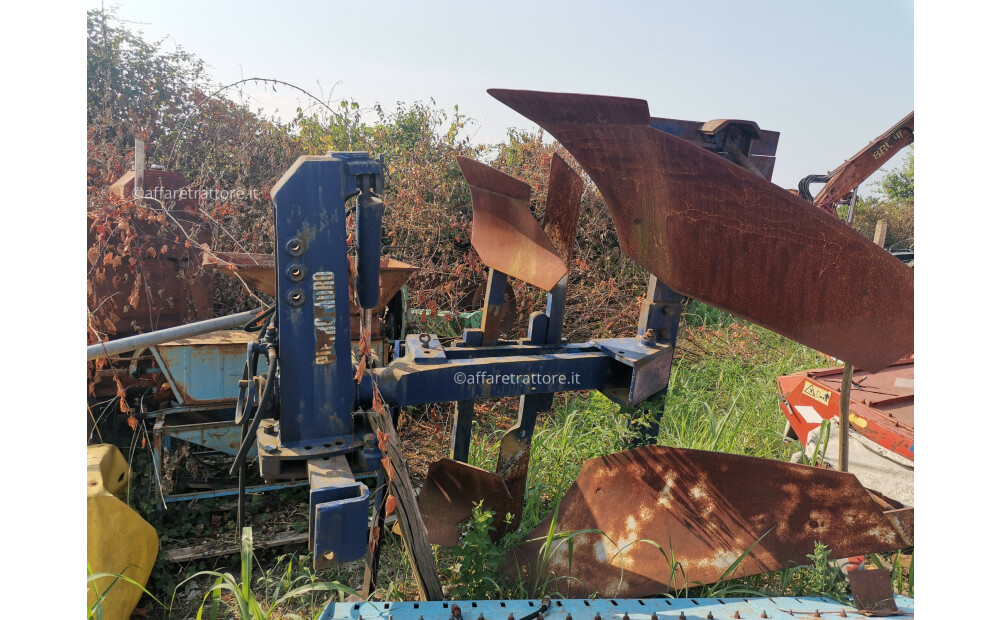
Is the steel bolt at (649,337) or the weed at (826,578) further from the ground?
the steel bolt at (649,337)

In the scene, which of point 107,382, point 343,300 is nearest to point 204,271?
point 107,382

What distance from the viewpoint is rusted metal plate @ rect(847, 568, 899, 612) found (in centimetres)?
195

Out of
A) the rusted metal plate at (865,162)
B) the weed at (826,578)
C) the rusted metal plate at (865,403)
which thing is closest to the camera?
the weed at (826,578)

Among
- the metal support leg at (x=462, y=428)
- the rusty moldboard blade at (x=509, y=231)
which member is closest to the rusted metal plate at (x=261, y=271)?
the rusty moldboard blade at (x=509, y=231)

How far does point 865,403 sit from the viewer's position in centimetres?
340

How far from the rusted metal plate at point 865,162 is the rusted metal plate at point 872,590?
5.69 ft

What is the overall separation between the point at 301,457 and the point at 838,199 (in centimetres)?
302

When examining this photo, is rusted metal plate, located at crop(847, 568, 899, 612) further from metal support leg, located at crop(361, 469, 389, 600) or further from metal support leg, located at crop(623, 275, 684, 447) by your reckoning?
metal support leg, located at crop(361, 469, 389, 600)

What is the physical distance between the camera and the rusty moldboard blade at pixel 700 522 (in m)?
2.39

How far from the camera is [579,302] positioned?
19.7 feet

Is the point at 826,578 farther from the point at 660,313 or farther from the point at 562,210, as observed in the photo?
the point at 562,210

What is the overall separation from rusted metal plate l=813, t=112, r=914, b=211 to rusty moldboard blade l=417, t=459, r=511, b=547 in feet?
7.06

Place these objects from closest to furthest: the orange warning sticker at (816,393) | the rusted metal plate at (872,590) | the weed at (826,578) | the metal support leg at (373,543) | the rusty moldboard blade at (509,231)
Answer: the rusted metal plate at (872,590), the metal support leg at (373,543), the weed at (826,578), the rusty moldboard blade at (509,231), the orange warning sticker at (816,393)

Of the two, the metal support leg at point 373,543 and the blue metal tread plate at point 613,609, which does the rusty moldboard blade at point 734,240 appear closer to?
the blue metal tread plate at point 613,609
